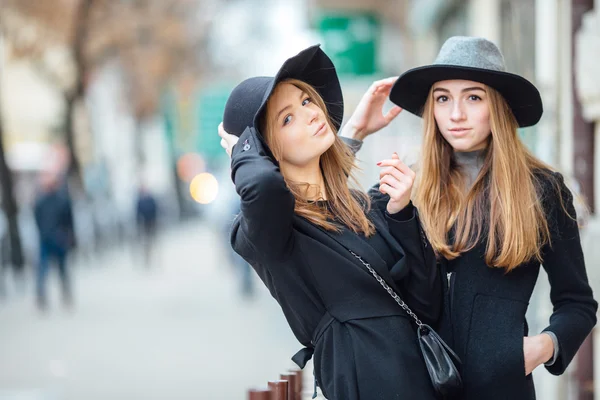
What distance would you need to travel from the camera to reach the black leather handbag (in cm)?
261

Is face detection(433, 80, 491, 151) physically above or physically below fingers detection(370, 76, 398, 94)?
below

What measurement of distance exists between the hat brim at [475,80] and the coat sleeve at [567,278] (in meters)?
0.32

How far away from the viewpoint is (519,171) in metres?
3.01

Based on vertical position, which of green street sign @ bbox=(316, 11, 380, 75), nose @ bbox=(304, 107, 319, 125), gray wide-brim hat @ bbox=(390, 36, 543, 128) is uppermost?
green street sign @ bbox=(316, 11, 380, 75)

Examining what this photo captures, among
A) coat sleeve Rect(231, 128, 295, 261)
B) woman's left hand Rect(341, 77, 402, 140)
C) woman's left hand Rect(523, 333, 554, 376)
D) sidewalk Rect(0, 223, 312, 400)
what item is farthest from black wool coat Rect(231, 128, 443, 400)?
sidewalk Rect(0, 223, 312, 400)

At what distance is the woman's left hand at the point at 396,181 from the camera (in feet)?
8.71

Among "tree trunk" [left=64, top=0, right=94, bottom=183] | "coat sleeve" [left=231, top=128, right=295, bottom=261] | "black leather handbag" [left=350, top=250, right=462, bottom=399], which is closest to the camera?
"coat sleeve" [left=231, top=128, right=295, bottom=261]

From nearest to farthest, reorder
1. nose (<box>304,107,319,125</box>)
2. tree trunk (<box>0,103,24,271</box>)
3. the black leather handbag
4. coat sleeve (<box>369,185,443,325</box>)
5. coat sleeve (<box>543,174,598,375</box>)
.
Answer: the black leather handbag, coat sleeve (<box>369,185,443,325</box>), nose (<box>304,107,319,125</box>), coat sleeve (<box>543,174,598,375</box>), tree trunk (<box>0,103,24,271</box>)

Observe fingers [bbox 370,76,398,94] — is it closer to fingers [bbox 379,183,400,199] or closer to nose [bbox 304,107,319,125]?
nose [bbox 304,107,319,125]

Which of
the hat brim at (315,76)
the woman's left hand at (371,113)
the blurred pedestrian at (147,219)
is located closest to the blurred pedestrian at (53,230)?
the blurred pedestrian at (147,219)

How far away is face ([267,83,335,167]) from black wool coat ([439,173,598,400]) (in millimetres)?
592

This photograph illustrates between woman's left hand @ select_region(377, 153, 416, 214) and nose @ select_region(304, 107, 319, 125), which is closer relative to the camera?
woman's left hand @ select_region(377, 153, 416, 214)

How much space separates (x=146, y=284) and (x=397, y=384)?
47.8 ft

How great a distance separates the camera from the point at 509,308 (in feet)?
9.54
